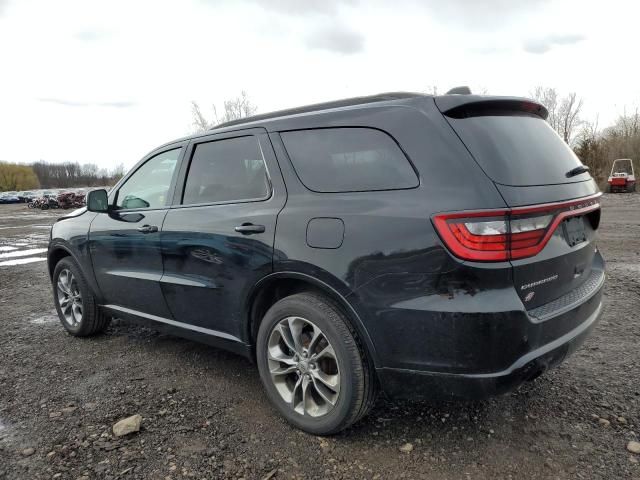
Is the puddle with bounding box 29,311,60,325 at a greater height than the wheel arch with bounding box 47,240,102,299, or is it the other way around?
the wheel arch with bounding box 47,240,102,299

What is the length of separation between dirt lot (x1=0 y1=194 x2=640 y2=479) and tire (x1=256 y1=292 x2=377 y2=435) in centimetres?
14

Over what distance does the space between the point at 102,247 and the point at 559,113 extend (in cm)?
4811

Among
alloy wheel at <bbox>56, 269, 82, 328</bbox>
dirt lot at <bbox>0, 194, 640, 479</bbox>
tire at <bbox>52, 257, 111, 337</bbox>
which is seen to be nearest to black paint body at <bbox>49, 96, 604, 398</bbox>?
dirt lot at <bbox>0, 194, 640, 479</bbox>

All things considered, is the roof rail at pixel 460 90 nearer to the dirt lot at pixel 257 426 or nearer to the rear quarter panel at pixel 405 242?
the rear quarter panel at pixel 405 242

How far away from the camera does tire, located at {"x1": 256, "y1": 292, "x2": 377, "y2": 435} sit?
2379 millimetres

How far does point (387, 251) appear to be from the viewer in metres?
2.20

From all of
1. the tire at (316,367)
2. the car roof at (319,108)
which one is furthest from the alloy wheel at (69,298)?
the tire at (316,367)

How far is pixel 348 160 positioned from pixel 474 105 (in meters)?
0.69

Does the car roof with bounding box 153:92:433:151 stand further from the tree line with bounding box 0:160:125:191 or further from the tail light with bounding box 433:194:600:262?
the tree line with bounding box 0:160:125:191

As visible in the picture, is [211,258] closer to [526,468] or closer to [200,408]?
[200,408]

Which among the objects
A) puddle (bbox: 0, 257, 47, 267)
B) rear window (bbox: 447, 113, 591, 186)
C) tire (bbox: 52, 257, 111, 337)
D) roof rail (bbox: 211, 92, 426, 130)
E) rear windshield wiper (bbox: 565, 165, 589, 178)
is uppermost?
roof rail (bbox: 211, 92, 426, 130)

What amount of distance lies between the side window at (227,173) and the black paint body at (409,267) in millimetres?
77

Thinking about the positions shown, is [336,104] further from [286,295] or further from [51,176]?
[51,176]

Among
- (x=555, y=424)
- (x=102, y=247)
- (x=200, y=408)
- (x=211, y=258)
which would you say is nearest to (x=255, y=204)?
(x=211, y=258)
